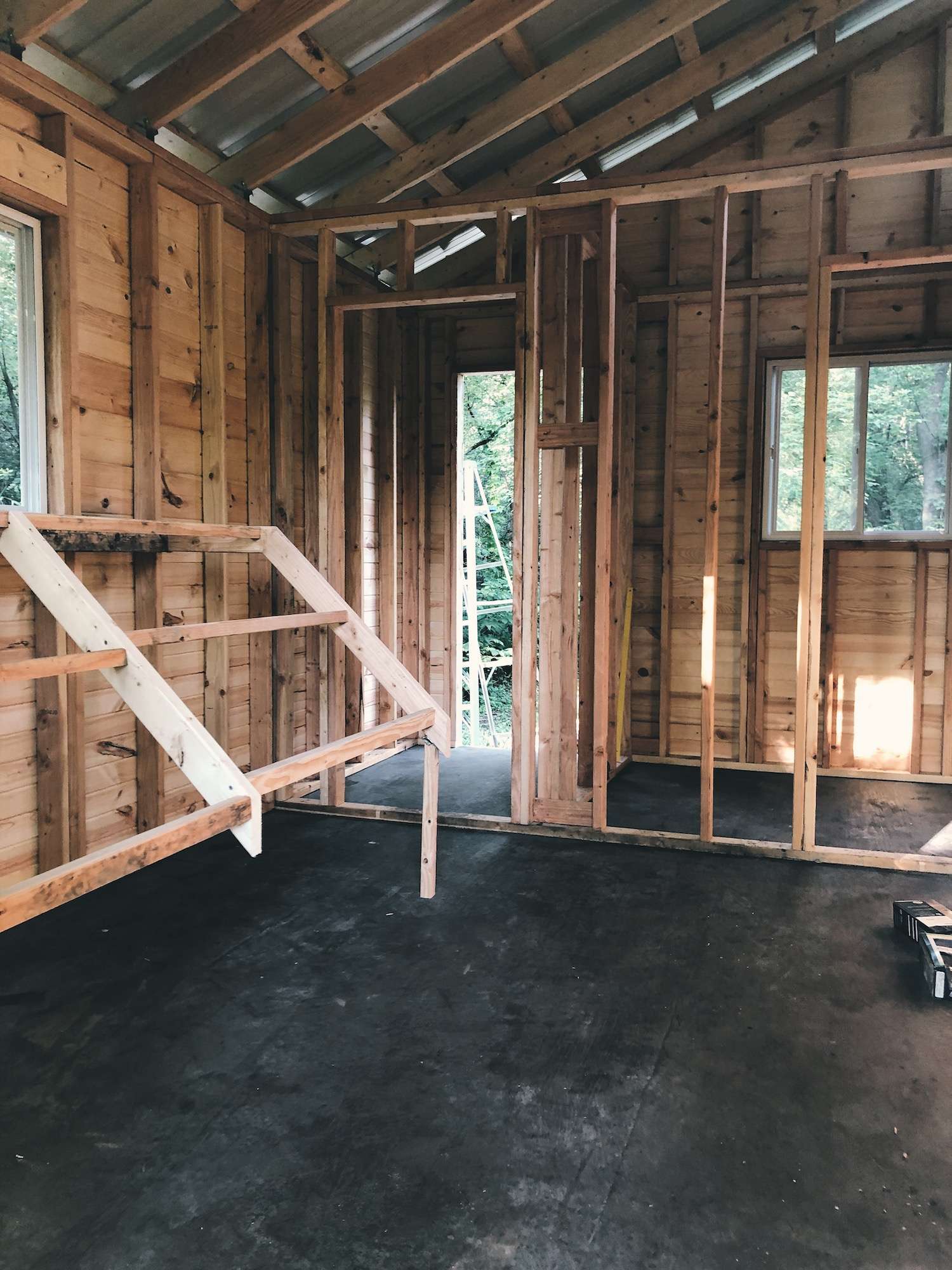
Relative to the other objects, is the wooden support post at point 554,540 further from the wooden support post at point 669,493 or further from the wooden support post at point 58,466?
the wooden support post at point 58,466

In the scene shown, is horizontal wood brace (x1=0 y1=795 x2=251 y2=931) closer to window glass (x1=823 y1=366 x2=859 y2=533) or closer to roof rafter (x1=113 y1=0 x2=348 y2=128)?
roof rafter (x1=113 y1=0 x2=348 y2=128)

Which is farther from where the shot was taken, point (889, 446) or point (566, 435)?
point (889, 446)

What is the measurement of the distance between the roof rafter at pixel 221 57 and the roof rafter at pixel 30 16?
57 cm

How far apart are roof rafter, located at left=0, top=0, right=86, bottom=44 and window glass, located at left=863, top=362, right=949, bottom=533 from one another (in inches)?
184

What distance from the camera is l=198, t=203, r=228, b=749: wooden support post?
422 centimetres

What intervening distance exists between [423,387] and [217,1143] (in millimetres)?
5329

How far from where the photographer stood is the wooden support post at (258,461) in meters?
4.61

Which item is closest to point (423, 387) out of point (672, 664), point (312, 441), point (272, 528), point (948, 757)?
point (312, 441)

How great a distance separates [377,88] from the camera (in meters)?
4.00

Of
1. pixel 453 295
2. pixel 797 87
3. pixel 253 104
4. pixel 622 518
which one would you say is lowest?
pixel 622 518

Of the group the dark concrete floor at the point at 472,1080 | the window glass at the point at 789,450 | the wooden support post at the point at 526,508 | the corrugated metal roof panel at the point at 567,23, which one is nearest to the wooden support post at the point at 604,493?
the wooden support post at the point at 526,508

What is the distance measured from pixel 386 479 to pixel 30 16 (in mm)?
3438

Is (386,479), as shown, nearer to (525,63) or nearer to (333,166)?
(333,166)

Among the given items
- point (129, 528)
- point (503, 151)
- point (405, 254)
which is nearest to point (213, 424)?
point (405, 254)
